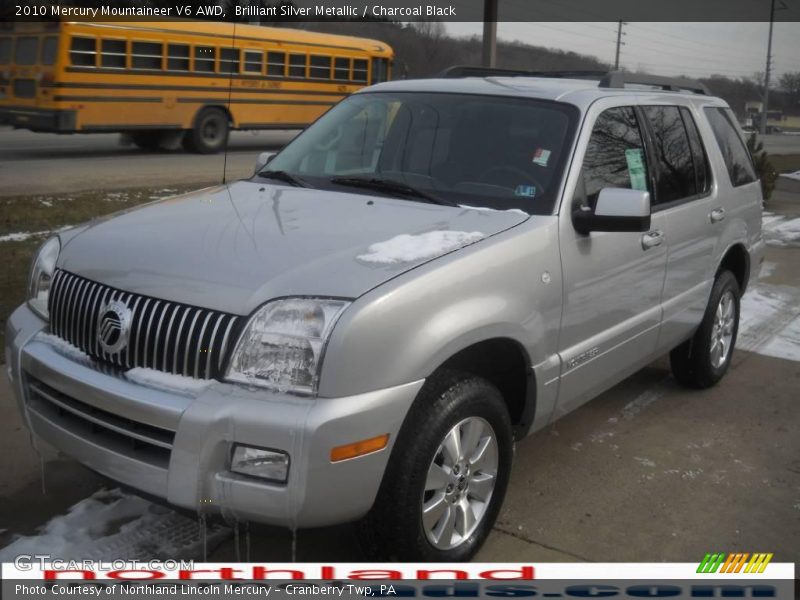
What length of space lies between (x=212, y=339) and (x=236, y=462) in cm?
40

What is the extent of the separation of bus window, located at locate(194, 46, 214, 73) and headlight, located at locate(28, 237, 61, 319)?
16.2 metres

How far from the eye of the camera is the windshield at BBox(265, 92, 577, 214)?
394 centimetres

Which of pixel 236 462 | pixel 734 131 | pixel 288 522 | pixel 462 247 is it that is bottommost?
pixel 288 522

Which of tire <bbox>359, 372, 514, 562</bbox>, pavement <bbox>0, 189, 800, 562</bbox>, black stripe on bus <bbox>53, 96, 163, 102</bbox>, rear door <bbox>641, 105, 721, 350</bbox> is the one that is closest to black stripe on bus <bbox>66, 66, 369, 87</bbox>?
black stripe on bus <bbox>53, 96, 163, 102</bbox>

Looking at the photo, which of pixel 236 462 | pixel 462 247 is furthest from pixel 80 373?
pixel 462 247

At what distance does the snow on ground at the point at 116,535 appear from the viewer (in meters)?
3.38

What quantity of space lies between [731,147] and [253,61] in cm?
1599

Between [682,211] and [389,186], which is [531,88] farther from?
[682,211]

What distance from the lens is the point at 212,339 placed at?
2.89 m

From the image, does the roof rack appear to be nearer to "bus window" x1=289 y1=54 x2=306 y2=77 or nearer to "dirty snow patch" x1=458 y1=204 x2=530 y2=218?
"dirty snow patch" x1=458 y1=204 x2=530 y2=218

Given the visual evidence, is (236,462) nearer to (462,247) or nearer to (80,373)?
(80,373)

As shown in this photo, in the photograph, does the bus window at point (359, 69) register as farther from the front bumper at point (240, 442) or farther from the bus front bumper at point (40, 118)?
the front bumper at point (240, 442)

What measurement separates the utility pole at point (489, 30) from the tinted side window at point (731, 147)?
5.57 m

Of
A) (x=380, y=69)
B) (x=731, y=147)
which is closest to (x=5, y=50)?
(x=380, y=69)
